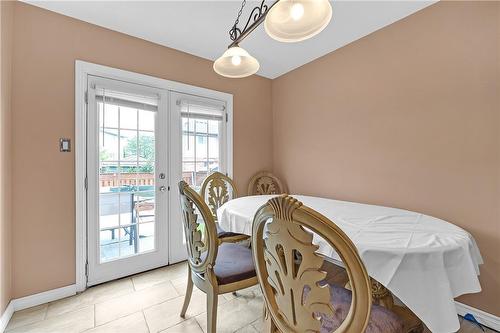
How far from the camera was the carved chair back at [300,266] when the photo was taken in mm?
676

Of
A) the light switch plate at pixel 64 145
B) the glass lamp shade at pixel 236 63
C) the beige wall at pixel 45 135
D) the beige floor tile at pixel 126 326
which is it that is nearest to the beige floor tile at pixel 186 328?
the beige floor tile at pixel 126 326

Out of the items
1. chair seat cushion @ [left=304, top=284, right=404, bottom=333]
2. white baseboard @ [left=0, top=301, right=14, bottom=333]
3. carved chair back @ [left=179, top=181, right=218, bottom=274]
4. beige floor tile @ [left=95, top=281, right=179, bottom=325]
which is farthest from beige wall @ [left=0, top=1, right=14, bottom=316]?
chair seat cushion @ [left=304, top=284, right=404, bottom=333]

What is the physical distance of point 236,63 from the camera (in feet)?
5.31

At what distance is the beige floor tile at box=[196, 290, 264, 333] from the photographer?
63.4 inches

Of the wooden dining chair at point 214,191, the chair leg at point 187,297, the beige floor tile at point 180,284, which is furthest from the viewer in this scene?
the wooden dining chair at point 214,191

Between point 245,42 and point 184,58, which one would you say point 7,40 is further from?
point 245,42

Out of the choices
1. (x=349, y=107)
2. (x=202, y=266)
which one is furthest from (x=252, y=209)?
(x=349, y=107)

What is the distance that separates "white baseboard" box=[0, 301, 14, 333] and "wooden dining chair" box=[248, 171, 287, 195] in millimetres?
2481

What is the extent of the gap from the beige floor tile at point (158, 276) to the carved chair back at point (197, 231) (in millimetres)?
968

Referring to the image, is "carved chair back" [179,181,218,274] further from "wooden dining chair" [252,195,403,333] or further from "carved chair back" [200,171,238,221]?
"carved chair back" [200,171,238,221]

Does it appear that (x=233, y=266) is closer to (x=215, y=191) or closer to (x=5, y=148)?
(x=215, y=191)

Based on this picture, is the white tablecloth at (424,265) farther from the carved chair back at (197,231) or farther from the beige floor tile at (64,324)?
the beige floor tile at (64,324)

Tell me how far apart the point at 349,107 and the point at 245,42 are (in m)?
1.36

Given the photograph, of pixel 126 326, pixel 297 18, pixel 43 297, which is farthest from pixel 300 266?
pixel 43 297
